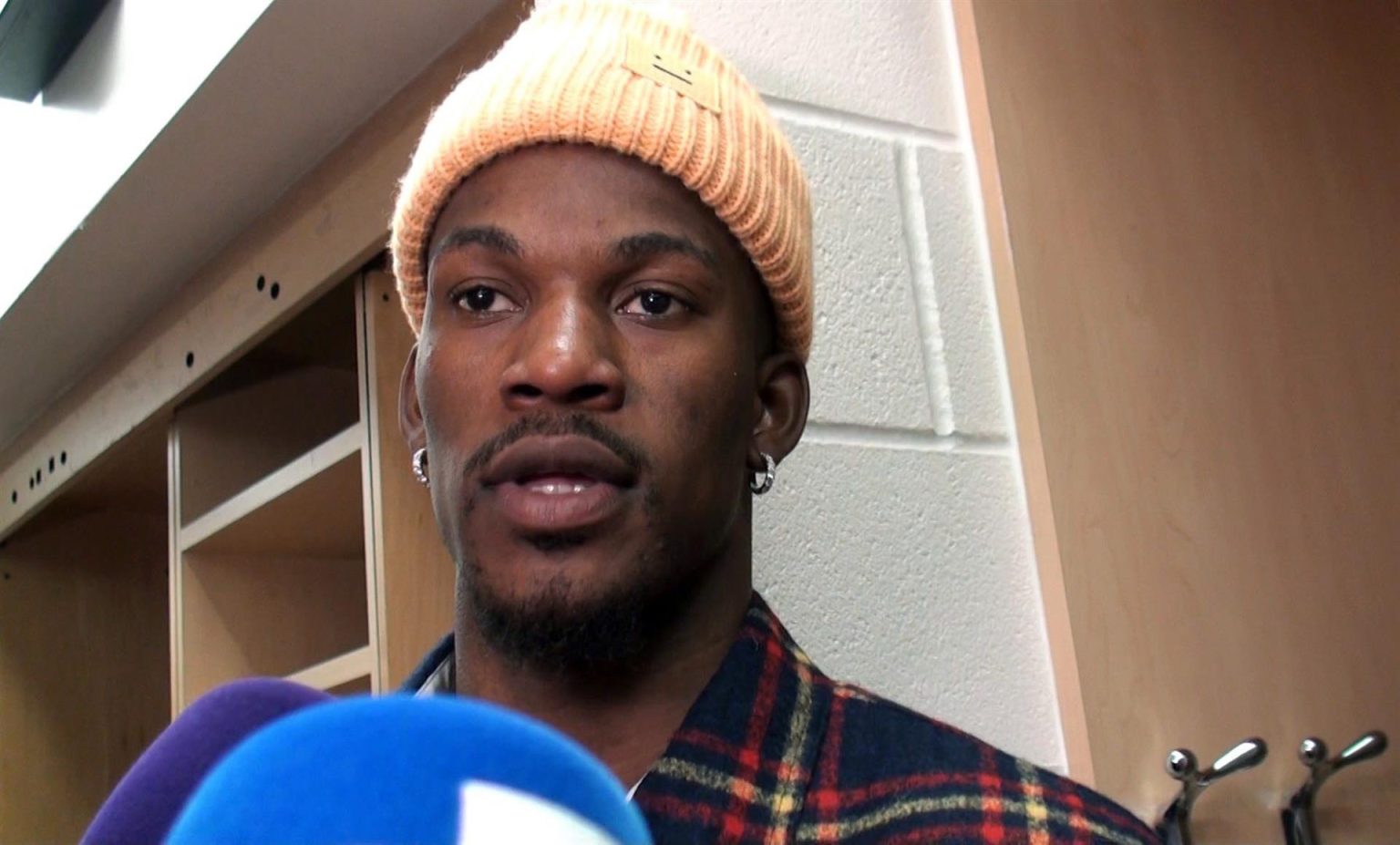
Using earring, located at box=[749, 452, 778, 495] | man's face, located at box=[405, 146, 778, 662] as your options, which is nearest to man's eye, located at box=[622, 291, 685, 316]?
man's face, located at box=[405, 146, 778, 662]

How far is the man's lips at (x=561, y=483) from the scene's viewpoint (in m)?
0.64

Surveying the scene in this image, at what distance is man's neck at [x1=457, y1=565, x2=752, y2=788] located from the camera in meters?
0.69

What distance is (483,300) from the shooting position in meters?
0.72

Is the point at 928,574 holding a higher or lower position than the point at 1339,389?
lower

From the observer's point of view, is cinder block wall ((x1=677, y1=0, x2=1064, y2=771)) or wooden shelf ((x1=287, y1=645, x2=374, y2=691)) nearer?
cinder block wall ((x1=677, y1=0, x2=1064, y2=771))

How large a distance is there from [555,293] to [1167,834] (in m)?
0.66

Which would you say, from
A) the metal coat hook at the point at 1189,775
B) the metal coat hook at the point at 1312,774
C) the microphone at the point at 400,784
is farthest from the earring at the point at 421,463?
the metal coat hook at the point at 1312,774

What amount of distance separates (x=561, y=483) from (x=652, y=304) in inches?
4.4

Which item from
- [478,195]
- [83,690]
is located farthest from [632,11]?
[83,690]

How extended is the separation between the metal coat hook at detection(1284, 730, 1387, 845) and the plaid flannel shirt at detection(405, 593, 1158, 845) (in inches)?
21.0

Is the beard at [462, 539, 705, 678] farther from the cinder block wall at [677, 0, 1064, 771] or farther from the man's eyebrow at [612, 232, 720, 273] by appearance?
the cinder block wall at [677, 0, 1064, 771]

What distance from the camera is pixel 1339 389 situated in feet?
4.37

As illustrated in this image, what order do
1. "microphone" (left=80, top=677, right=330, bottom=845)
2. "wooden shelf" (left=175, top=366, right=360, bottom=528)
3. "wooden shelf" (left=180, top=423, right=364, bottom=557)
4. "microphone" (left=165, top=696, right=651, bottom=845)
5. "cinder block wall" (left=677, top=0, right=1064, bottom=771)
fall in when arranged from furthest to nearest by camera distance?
"wooden shelf" (left=175, top=366, right=360, bottom=528) < "wooden shelf" (left=180, top=423, right=364, bottom=557) < "cinder block wall" (left=677, top=0, right=1064, bottom=771) < "microphone" (left=80, top=677, right=330, bottom=845) < "microphone" (left=165, top=696, right=651, bottom=845)

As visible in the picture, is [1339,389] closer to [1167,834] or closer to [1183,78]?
[1183,78]
